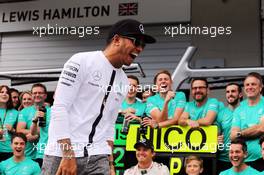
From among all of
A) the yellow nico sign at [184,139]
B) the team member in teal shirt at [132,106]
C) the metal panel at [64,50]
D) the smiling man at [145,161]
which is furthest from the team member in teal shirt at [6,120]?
the metal panel at [64,50]

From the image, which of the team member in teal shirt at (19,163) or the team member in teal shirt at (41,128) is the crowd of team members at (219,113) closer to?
the team member in teal shirt at (41,128)

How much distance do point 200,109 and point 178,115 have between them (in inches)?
13.6

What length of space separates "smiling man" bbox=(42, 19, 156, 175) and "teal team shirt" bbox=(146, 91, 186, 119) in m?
3.11

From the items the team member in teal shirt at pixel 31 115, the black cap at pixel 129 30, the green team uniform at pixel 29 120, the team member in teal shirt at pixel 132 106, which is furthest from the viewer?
the green team uniform at pixel 29 120

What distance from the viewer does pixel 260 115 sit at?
604 cm

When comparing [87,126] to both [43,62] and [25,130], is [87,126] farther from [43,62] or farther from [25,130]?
[43,62]

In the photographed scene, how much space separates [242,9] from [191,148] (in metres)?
6.09

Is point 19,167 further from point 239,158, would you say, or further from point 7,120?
point 239,158

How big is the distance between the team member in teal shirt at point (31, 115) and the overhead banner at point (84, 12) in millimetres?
5474

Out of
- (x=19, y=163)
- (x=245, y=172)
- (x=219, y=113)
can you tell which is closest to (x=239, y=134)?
(x=245, y=172)

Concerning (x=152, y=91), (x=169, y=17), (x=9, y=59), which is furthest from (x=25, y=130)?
(x=9, y=59)

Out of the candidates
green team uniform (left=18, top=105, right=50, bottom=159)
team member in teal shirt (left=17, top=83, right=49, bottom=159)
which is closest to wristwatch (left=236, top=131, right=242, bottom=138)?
team member in teal shirt (left=17, top=83, right=49, bottom=159)

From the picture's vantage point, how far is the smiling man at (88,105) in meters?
3.16

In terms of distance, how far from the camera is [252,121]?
239 inches
